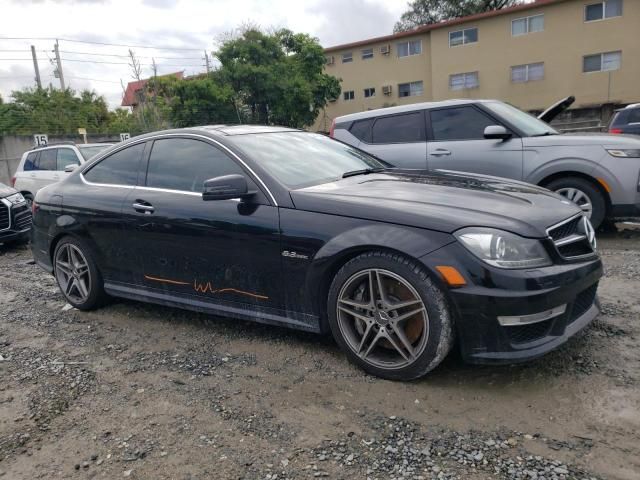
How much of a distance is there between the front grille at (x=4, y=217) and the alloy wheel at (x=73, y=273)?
4325 mm

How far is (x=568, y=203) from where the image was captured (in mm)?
3275

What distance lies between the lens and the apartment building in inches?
1001

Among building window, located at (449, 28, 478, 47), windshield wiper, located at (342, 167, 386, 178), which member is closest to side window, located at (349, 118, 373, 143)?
windshield wiper, located at (342, 167, 386, 178)

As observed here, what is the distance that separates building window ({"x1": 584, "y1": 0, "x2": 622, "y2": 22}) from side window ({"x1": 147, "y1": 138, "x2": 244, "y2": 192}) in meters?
28.4

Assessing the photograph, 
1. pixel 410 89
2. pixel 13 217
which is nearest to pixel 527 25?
pixel 410 89

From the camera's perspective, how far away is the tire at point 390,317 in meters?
2.74

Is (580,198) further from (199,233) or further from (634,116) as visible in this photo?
(634,116)

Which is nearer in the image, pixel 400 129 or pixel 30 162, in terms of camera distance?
pixel 400 129

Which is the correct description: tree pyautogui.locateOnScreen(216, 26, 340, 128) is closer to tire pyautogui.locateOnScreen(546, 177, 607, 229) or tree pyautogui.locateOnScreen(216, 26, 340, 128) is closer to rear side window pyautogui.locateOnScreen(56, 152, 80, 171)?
rear side window pyautogui.locateOnScreen(56, 152, 80, 171)

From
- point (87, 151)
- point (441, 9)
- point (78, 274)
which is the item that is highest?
point (441, 9)

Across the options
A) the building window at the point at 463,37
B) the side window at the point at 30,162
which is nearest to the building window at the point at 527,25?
the building window at the point at 463,37

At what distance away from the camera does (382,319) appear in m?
2.92

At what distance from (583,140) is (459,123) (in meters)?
1.50

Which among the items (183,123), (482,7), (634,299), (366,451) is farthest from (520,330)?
(482,7)
